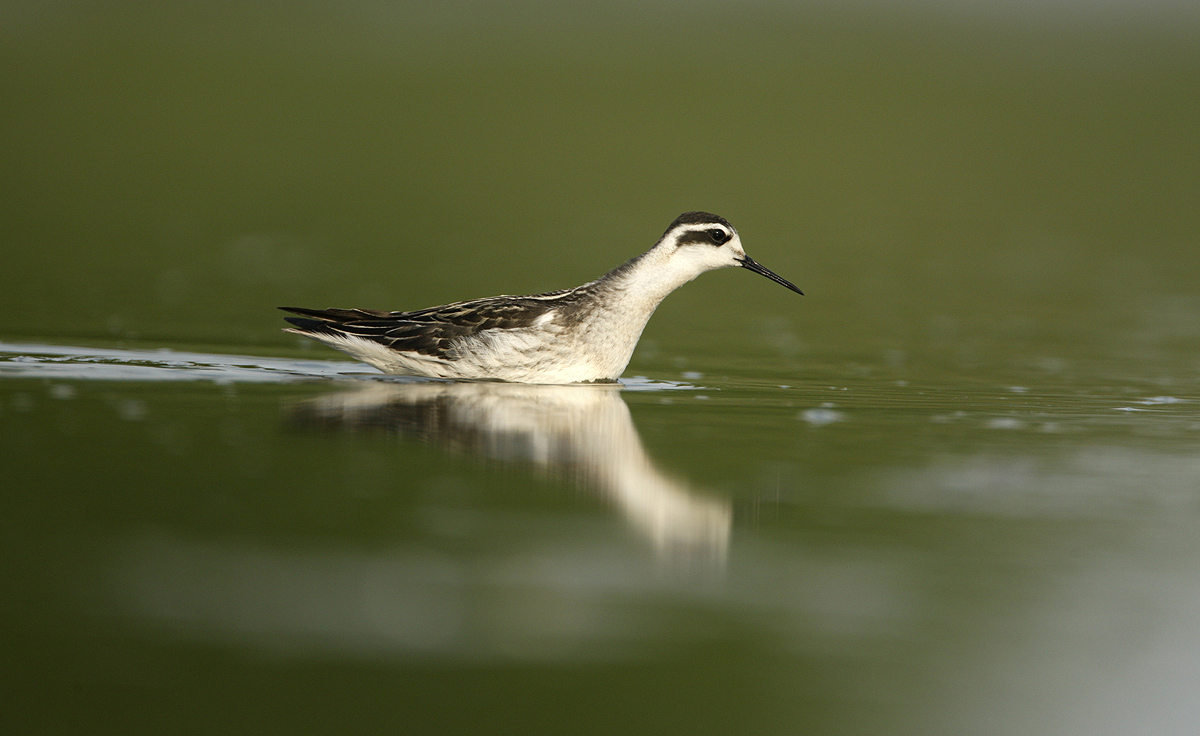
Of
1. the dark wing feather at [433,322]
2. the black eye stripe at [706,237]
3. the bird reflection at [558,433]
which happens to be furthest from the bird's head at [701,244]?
the bird reflection at [558,433]

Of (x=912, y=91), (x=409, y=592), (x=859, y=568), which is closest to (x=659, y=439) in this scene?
(x=859, y=568)

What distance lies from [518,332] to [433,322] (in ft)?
2.48

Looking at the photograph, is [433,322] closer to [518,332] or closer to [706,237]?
[518,332]

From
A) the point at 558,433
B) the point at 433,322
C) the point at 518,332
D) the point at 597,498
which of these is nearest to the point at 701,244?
the point at 518,332

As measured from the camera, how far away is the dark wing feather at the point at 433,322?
11586 millimetres

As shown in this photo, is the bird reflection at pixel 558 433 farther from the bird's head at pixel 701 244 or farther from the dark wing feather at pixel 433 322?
the bird's head at pixel 701 244

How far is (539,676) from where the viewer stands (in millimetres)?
5191

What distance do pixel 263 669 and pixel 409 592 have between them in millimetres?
944

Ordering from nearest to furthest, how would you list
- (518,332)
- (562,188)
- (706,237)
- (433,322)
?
(518,332) → (433,322) → (706,237) → (562,188)

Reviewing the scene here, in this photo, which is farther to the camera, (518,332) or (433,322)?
(433,322)

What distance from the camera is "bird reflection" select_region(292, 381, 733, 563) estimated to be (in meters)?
7.27

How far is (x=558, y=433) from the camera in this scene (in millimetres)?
9367

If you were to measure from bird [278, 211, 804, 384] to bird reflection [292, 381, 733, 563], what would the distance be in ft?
0.57

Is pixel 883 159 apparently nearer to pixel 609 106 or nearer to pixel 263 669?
pixel 609 106
